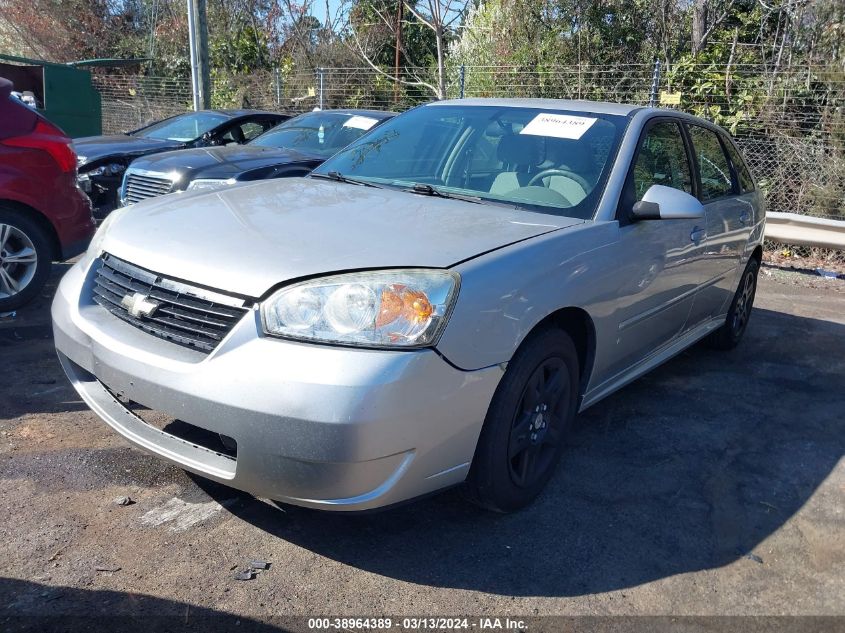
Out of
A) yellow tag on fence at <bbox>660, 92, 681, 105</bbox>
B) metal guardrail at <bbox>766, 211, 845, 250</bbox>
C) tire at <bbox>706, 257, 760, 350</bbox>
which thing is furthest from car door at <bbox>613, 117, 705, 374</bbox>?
yellow tag on fence at <bbox>660, 92, 681, 105</bbox>

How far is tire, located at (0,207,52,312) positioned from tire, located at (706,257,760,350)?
4805 millimetres

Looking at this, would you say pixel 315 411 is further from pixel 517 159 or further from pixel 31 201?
pixel 31 201

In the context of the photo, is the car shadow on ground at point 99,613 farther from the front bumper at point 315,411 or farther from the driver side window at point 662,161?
the driver side window at point 662,161

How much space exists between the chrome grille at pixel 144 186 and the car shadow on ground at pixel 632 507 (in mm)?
4259

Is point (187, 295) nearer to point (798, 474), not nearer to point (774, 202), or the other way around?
point (798, 474)

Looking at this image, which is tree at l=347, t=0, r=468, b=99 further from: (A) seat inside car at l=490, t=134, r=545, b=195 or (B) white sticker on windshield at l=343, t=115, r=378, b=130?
(A) seat inside car at l=490, t=134, r=545, b=195

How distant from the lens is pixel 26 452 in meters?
3.39

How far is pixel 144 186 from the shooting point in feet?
22.7

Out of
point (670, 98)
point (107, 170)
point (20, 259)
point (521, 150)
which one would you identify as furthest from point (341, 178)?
point (670, 98)

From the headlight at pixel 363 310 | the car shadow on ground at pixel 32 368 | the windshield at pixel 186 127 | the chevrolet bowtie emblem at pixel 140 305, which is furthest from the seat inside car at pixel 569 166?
the windshield at pixel 186 127

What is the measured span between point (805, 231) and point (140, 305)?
26.1 ft

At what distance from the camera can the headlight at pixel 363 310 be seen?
2426mm

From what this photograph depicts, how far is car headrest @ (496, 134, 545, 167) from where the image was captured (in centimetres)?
376

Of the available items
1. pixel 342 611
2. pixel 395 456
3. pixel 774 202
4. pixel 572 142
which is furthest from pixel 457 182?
pixel 774 202
